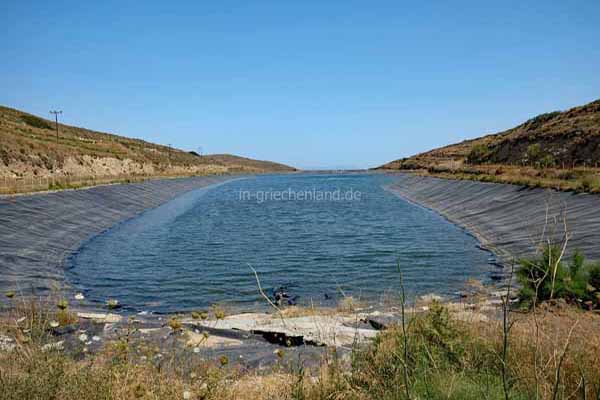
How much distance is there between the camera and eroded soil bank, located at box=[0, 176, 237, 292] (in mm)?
15562

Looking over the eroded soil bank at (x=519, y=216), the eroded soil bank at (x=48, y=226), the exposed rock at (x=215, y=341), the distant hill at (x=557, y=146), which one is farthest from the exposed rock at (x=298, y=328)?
the distant hill at (x=557, y=146)

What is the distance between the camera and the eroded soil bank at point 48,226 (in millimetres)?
15562

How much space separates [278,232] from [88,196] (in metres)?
16.1

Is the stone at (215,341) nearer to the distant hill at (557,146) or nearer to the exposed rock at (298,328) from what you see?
the exposed rock at (298,328)

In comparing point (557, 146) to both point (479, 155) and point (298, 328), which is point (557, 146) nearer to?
point (479, 155)

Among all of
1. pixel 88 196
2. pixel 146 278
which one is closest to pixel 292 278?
pixel 146 278

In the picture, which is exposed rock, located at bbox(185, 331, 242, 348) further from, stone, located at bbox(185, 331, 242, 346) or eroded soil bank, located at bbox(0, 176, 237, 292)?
eroded soil bank, located at bbox(0, 176, 237, 292)

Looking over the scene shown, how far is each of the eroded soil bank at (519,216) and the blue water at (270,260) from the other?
4.18 ft

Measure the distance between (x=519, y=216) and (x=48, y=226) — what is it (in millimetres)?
23533

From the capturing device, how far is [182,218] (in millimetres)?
35281

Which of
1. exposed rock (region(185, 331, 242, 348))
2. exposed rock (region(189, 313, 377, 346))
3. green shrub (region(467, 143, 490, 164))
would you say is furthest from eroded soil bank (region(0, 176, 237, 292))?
green shrub (region(467, 143, 490, 164))

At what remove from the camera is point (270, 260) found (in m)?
19.1

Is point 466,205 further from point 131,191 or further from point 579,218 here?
point 131,191

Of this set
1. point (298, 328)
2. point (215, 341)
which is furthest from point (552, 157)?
point (215, 341)
